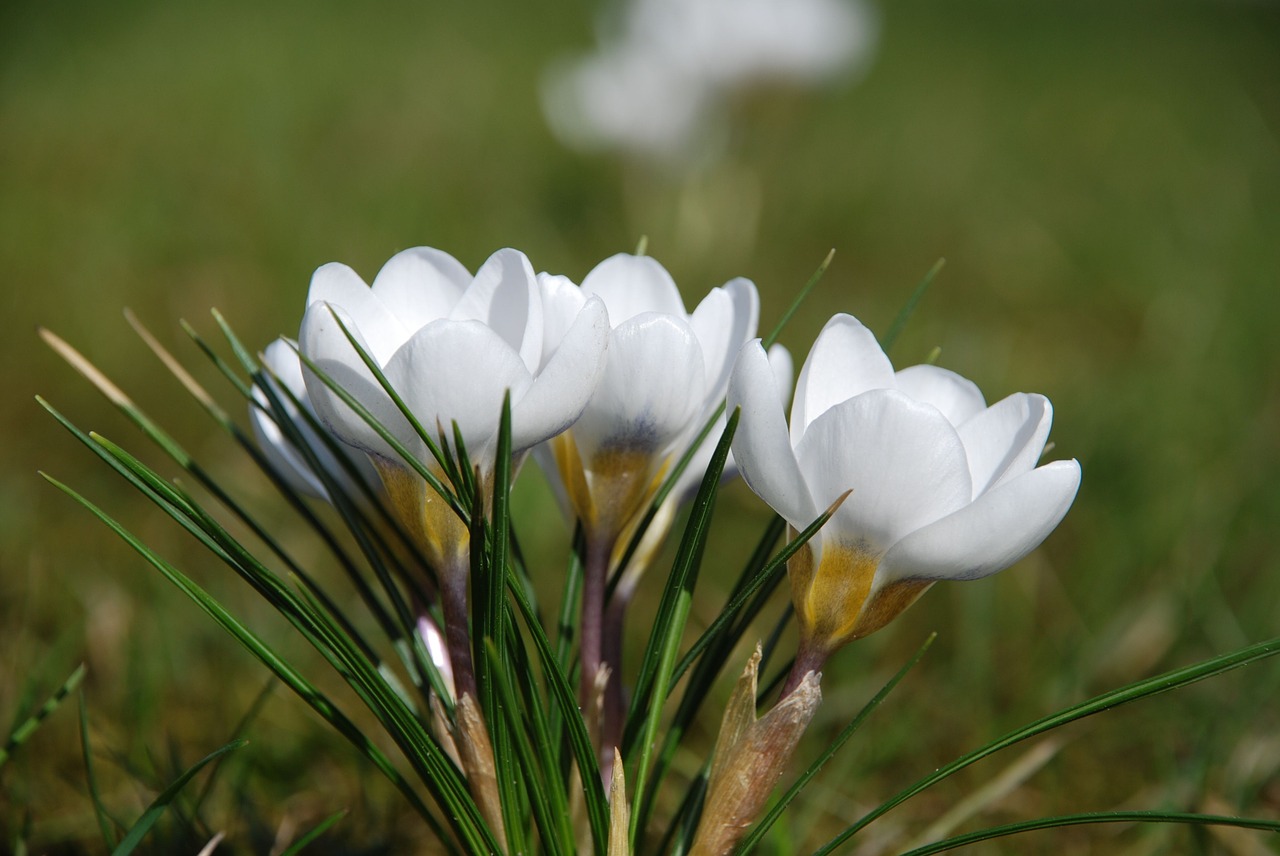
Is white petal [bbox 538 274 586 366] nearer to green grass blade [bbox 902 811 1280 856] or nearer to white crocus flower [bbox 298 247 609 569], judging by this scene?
white crocus flower [bbox 298 247 609 569]

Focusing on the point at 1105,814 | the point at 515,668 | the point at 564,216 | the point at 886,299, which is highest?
the point at 564,216

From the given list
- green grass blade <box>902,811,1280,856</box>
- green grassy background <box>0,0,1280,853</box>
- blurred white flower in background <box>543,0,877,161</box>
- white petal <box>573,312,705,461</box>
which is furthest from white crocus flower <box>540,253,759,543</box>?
blurred white flower in background <box>543,0,877,161</box>

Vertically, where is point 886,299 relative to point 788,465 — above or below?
above

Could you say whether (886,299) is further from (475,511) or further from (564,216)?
(475,511)

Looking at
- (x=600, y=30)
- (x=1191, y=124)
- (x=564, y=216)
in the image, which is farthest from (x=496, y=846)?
(x=1191, y=124)

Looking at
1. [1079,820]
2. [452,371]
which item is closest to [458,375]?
[452,371]

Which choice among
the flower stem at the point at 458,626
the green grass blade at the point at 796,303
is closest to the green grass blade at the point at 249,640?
the flower stem at the point at 458,626

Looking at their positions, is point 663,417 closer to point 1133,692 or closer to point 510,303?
point 510,303
